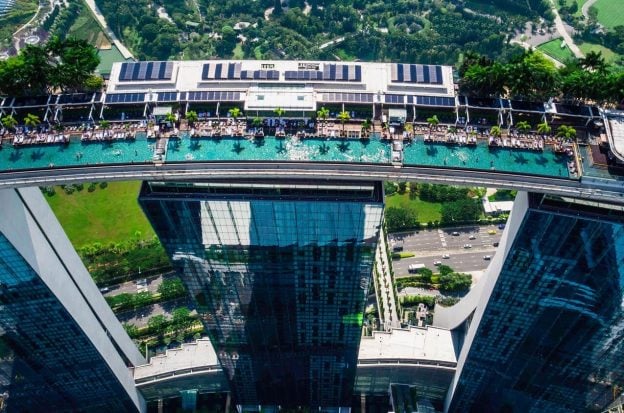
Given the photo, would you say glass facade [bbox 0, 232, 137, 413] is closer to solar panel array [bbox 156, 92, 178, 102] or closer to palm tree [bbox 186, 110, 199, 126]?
solar panel array [bbox 156, 92, 178, 102]

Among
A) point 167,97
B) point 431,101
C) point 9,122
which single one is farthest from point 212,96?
point 431,101

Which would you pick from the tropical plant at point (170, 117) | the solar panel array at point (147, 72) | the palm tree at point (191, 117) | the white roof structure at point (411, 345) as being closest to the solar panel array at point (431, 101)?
the palm tree at point (191, 117)

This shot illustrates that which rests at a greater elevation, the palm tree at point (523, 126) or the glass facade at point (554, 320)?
the palm tree at point (523, 126)

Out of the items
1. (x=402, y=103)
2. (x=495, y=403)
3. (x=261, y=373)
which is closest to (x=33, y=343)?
(x=261, y=373)

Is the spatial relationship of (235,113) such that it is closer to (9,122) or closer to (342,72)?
(342,72)

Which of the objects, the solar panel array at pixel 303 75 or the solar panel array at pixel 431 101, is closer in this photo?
the solar panel array at pixel 431 101

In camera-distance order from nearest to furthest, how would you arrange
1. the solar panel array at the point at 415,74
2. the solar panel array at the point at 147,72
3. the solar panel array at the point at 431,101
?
the solar panel array at the point at 431,101
the solar panel array at the point at 147,72
the solar panel array at the point at 415,74

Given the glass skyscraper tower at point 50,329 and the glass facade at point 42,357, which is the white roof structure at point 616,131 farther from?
the glass facade at point 42,357

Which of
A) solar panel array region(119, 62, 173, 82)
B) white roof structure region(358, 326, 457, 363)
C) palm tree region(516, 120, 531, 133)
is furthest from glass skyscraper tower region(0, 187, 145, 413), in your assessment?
palm tree region(516, 120, 531, 133)
